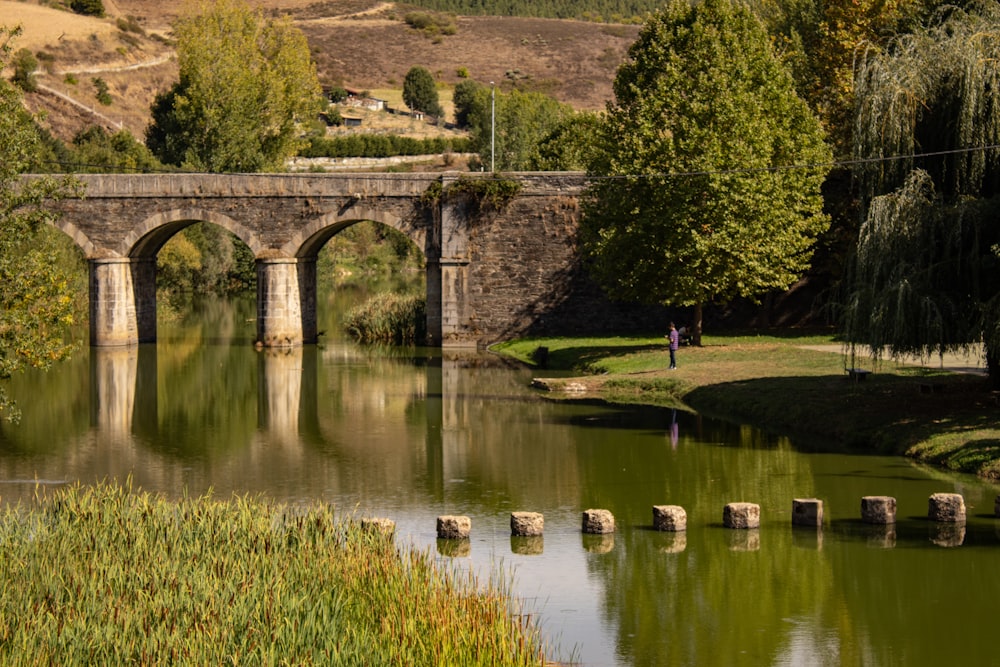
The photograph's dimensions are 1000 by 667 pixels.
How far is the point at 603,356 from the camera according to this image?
1437 inches

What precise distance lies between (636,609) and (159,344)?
109 ft

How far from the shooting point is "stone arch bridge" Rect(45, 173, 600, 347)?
42.6 metres

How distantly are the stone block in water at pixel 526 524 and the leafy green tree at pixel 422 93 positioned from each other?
327 feet

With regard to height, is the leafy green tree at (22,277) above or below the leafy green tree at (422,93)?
below

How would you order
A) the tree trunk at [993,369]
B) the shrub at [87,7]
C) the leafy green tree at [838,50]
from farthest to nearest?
the shrub at [87,7] < the leafy green tree at [838,50] < the tree trunk at [993,369]

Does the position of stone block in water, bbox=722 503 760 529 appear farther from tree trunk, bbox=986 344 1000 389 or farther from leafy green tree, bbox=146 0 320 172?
leafy green tree, bbox=146 0 320 172

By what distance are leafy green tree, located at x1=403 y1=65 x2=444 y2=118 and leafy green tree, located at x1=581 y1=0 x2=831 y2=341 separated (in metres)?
79.6

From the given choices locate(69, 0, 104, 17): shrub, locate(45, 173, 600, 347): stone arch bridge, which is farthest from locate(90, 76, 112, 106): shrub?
locate(45, 173, 600, 347): stone arch bridge

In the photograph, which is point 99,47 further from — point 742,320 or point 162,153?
point 742,320

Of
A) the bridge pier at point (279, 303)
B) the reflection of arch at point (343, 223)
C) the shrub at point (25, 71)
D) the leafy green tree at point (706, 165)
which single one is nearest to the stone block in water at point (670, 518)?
the leafy green tree at point (706, 165)

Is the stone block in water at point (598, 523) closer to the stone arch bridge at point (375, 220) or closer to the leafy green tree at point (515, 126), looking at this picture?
the stone arch bridge at point (375, 220)

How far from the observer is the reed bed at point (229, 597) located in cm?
1075

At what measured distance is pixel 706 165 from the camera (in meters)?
34.4

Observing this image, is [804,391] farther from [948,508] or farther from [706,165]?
[948,508]
